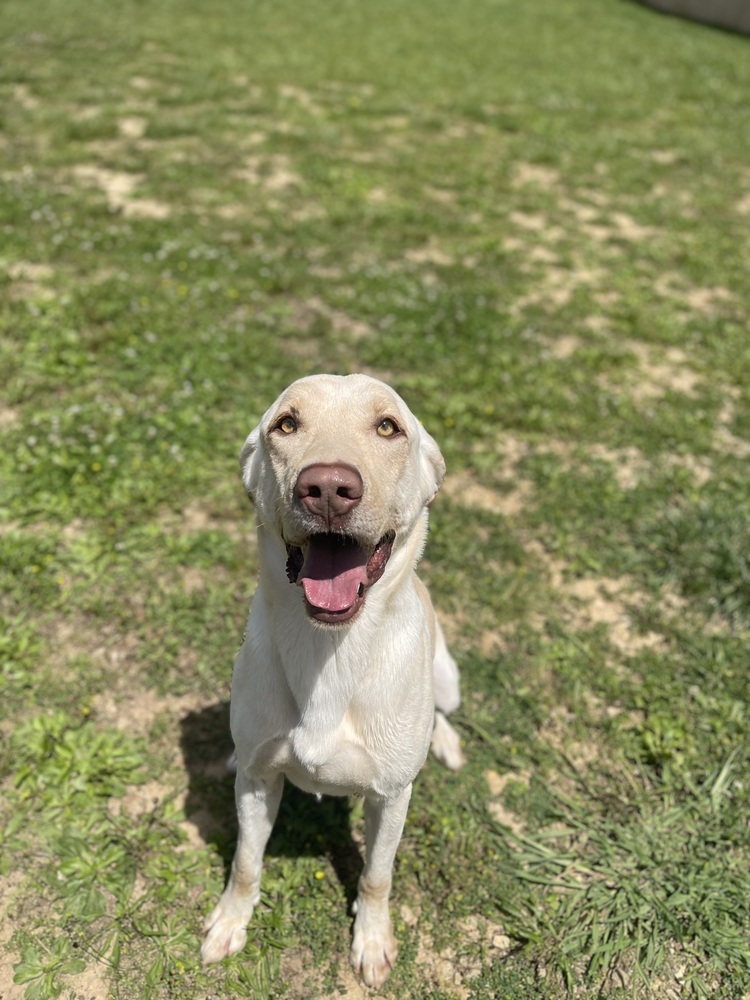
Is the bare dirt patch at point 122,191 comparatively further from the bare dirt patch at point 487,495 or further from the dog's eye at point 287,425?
the dog's eye at point 287,425

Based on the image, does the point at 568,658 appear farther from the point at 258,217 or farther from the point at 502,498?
the point at 258,217

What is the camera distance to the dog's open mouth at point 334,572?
2191mm

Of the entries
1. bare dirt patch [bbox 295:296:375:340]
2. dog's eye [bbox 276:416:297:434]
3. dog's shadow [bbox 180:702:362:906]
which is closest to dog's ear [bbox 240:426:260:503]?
dog's eye [bbox 276:416:297:434]

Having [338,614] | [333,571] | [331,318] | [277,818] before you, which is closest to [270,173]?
[331,318]

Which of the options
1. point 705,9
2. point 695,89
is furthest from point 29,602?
point 705,9

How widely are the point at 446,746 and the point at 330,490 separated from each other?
205 centimetres

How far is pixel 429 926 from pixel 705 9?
81.6ft

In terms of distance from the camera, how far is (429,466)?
2645 mm

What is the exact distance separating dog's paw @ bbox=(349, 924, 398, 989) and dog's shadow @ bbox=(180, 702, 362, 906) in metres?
0.22

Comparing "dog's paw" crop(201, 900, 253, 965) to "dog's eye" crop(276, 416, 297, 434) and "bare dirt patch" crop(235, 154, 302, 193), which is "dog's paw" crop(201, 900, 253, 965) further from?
"bare dirt patch" crop(235, 154, 302, 193)

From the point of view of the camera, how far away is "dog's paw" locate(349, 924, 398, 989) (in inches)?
112

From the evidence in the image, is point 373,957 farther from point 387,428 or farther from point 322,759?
point 387,428

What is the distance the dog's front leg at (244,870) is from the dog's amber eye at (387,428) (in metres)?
1.33

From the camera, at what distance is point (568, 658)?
13.5ft
